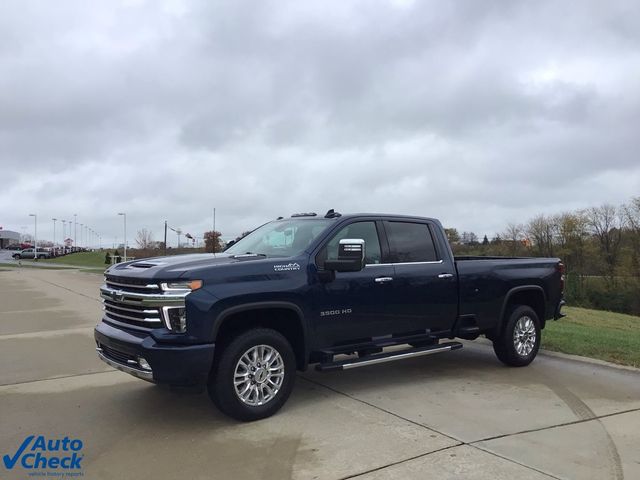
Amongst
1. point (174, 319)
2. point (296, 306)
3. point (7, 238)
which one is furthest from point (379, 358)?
point (7, 238)

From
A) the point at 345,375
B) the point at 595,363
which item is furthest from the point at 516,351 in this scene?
the point at 345,375

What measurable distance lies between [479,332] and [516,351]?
690 mm

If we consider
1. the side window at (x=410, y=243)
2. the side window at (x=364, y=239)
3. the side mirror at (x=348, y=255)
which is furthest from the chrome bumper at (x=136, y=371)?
the side window at (x=410, y=243)

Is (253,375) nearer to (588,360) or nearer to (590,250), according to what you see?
(588,360)

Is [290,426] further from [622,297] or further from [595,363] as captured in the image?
[622,297]

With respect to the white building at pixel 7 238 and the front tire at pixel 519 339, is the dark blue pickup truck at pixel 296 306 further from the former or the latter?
the white building at pixel 7 238

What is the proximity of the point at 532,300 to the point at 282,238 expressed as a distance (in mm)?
4039

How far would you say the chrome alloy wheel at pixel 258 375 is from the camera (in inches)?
205

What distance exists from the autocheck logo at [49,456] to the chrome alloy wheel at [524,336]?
5.57m

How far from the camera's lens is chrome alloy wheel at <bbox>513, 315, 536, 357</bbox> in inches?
301

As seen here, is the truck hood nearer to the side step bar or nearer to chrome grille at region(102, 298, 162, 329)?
chrome grille at region(102, 298, 162, 329)

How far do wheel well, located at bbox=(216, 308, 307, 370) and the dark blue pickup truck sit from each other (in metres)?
0.01

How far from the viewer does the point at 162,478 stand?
4031 millimetres

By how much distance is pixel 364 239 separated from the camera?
21.4ft
